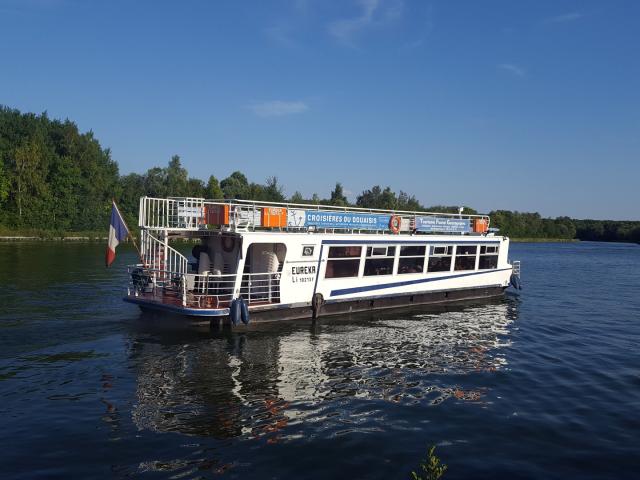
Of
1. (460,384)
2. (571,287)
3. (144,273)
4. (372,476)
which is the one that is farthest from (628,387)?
(571,287)

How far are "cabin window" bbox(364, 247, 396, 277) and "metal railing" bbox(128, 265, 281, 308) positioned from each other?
483 cm

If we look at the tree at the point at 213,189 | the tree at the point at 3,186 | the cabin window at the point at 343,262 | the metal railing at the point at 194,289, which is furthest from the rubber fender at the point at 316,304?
the tree at the point at 213,189

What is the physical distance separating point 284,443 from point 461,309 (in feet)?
58.2

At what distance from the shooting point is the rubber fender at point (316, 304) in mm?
21578

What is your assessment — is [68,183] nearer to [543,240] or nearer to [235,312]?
[235,312]

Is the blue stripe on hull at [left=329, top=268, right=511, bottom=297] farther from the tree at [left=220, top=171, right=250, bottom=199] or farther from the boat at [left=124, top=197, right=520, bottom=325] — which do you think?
the tree at [left=220, top=171, right=250, bottom=199]

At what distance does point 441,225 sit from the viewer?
2753 cm

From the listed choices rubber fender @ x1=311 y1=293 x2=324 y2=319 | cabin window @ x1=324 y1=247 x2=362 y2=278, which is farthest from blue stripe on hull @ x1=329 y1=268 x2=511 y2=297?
rubber fender @ x1=311 y1=293 x2=324 y2=319

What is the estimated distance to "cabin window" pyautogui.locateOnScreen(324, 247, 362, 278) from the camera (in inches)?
878

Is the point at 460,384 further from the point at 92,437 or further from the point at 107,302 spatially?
the point at 107,302

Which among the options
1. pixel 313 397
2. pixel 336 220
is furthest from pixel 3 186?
pixel 313 397

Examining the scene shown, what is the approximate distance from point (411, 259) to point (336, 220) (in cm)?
469

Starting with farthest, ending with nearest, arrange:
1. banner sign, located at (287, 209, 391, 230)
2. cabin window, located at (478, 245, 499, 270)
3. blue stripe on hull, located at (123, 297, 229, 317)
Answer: cabin window, located at (478, 245, 499, 270)
banner sign, located at (287, 209, 391, 230)
blue stripe on hull, located at (123, 297, 229, 317)

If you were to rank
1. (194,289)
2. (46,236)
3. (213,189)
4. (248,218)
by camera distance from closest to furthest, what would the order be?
(194,289), (248,218), (46,236), (213,189)
